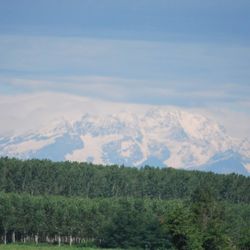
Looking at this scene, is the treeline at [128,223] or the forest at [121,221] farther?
the forest at [121,221]

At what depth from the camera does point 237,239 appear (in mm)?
119812

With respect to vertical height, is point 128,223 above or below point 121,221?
below

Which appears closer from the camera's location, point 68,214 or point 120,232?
point 120,232

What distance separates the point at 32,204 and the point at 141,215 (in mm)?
28530

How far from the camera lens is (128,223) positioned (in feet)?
388

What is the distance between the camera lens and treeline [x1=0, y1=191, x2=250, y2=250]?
9881cm

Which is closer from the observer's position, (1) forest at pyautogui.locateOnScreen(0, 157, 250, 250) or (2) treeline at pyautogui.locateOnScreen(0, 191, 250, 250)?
(2) treeline at pyautogui.locateOnScreen(0, 191, 250, 250)

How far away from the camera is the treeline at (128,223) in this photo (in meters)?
98.8

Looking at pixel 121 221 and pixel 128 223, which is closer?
pixel 128 223

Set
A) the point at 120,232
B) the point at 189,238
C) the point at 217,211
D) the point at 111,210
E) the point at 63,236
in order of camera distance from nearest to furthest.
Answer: the point at 189,238 → the point at 217,211 → the point at 120,232 → the point at 111,210 → the point at 63,236

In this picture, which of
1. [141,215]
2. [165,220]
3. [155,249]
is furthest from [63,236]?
[165,220]

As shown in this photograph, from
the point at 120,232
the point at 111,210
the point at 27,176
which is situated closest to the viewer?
the point at 120,232

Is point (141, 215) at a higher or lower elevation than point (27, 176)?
lower

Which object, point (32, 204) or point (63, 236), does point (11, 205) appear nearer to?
point (32, 204)
